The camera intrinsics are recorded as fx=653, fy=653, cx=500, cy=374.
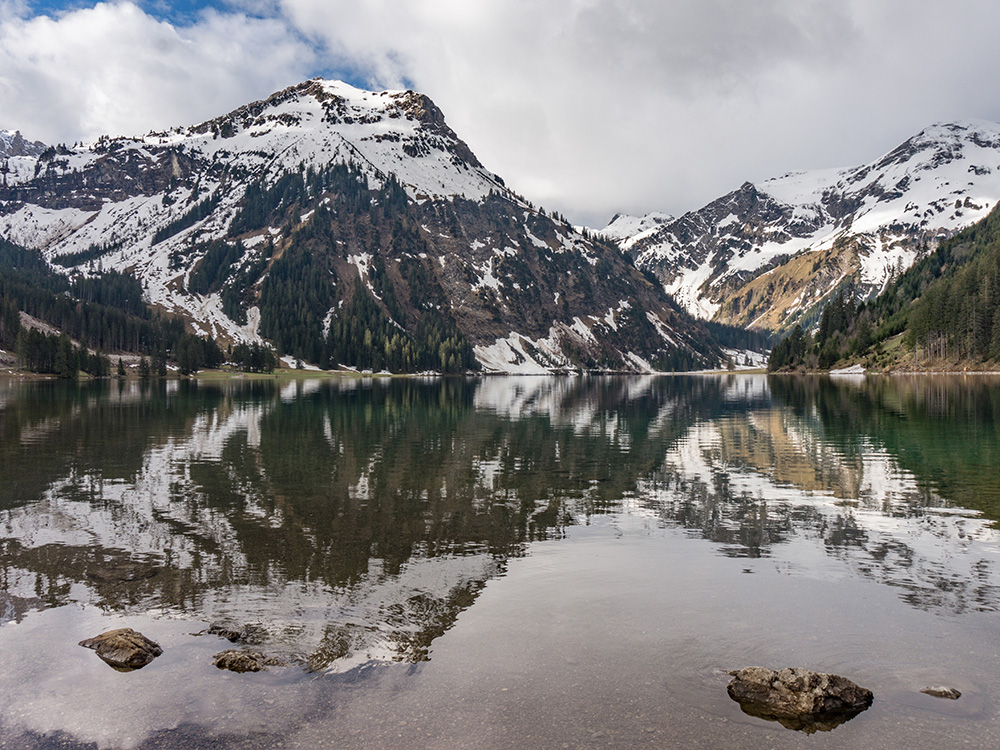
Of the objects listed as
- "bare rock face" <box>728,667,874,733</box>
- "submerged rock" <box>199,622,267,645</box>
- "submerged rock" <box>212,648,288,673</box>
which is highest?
"bare rock face" <box>728,667,874,733</box>

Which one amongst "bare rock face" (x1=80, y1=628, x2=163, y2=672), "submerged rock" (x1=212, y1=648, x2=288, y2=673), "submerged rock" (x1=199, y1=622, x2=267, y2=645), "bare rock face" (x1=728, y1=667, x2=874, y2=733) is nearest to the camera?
"bare rock face" (x1=728, y1=667, x2=874, y2=733)

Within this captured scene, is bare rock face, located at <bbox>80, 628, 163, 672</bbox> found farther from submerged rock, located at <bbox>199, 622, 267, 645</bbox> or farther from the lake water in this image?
submerged rock, located at <bbox>199, 622, 267, 645</bbox>

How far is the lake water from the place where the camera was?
439 inches

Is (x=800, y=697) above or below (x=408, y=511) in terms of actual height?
above

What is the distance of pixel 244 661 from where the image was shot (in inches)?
516

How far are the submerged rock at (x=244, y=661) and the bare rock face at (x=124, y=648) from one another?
1.38 metres

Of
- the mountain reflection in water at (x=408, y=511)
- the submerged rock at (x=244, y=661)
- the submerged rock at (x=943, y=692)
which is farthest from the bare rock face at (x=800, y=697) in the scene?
the submerged rock at (x=244, y=661)

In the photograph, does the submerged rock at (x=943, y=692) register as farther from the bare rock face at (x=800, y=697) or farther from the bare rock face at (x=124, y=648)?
the bare rock face at (x=124, y=648)

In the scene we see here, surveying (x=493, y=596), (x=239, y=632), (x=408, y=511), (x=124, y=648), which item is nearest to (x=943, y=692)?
(x=493, y=596)

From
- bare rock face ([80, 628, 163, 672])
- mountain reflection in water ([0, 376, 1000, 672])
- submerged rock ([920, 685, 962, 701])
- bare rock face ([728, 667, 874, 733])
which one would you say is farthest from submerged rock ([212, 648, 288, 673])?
submerged rock ([920, 685, 962, 701])

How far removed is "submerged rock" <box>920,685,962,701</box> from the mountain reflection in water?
17.3 ft

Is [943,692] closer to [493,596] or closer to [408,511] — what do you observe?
[493,596]

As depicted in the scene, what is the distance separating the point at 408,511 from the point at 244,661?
14316mm

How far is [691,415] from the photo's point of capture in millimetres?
77875
